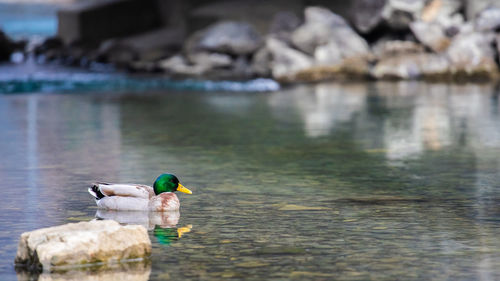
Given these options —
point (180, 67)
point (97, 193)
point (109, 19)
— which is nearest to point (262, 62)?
point (180, 67)

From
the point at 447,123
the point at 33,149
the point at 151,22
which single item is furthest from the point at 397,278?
the point at 151,22

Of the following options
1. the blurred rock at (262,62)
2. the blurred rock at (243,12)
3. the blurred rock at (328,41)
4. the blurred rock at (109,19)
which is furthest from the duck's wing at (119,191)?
the blurred rock at (109,19)

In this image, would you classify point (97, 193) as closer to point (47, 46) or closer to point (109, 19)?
point (109, 19)

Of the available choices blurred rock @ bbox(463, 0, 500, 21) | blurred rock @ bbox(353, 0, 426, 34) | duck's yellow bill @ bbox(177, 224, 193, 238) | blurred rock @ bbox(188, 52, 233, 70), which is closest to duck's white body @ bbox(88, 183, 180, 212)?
duck's yellow bill @ bbox(177, 224, 193, 238)

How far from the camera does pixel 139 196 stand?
9242 mm

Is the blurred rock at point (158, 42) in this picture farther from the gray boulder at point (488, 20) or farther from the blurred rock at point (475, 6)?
the gray boulder at point (488, 20)

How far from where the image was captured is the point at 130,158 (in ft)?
43.3

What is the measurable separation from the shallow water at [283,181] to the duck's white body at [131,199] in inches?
5.1

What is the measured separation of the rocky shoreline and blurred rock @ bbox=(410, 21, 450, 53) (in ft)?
0.11

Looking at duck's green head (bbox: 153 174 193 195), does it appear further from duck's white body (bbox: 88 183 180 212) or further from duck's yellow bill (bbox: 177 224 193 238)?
duck's yellow bill (bbox: 177 224 193 238)

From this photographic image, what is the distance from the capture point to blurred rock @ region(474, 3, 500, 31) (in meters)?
32.8

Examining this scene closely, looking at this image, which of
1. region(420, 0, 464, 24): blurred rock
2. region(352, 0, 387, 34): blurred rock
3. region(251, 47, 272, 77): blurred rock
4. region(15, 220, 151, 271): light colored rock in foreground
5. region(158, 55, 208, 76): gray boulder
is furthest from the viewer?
region(158, 55, 208, 76): gray boulder

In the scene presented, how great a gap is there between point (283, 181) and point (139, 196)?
8.26 feet

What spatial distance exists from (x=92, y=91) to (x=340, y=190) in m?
18.8
